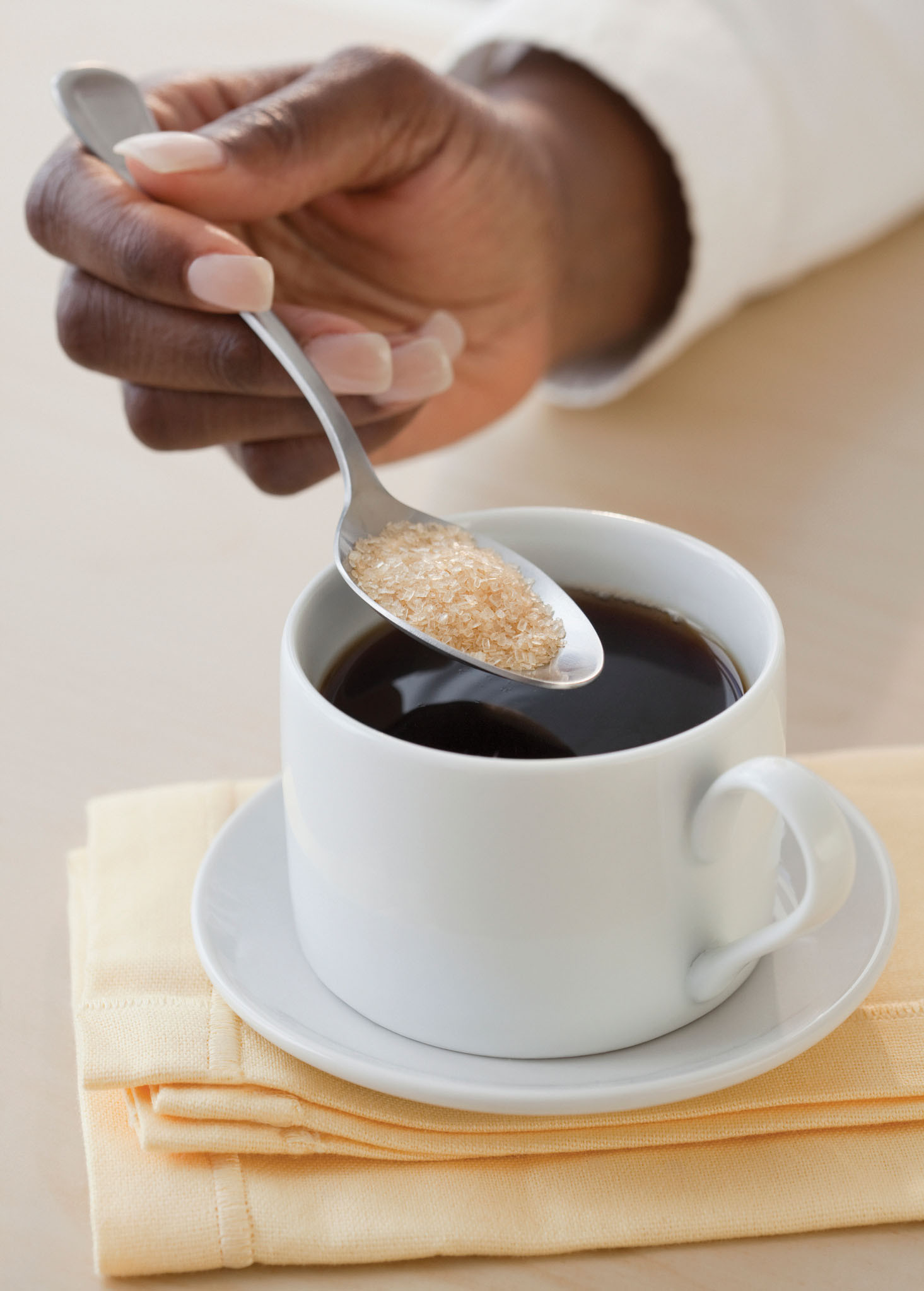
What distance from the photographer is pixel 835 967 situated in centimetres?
41

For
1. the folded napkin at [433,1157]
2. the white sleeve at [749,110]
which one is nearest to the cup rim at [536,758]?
the folded napkin at [433,1157]

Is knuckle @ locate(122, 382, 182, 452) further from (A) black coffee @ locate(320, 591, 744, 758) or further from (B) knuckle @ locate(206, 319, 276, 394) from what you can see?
(A) black coffee @ locate(320, 591, 744, 758)

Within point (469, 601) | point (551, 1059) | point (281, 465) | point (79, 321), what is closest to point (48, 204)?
point (79, 321)

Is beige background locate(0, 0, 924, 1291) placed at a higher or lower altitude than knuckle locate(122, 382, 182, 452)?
lower

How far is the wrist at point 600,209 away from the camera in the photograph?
89 cm

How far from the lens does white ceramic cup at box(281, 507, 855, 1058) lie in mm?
344

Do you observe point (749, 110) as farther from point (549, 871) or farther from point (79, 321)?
point (549, 871)

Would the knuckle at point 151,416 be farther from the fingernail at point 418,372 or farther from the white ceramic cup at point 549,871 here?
the white ceramic cup at point 549,871

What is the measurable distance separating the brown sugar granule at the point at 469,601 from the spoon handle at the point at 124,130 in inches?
3.8

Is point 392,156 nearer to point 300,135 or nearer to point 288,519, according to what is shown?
point 300,135

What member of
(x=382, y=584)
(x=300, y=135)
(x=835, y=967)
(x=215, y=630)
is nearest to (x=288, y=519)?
(x=215, y=630)

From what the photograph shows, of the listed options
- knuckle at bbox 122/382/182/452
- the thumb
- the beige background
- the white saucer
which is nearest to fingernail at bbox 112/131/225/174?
the thumb

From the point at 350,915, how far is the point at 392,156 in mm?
480

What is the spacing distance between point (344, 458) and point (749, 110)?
537mm
